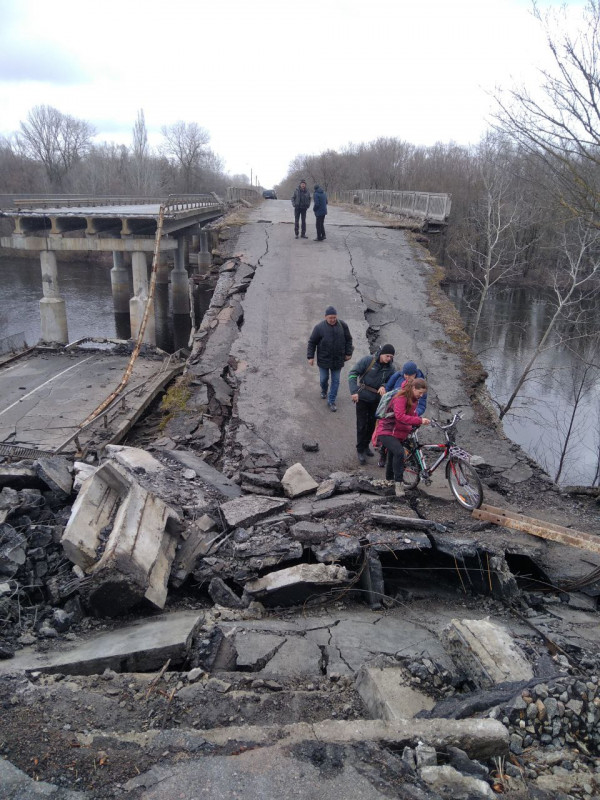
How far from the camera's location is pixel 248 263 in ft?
43.4

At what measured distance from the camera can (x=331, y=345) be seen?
306 inches

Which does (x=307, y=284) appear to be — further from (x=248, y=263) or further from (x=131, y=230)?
(x=131, y=230)

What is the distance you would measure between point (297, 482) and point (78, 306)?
38.6 m

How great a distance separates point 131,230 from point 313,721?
30447 millimetres

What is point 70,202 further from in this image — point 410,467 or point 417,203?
point 410,467

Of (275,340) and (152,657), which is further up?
(275,340)

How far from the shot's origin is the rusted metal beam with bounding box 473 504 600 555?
478 centimetres

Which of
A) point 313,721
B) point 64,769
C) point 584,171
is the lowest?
point 313,721

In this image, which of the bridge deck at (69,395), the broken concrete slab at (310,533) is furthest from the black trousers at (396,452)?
the bridge deck at (69,395)

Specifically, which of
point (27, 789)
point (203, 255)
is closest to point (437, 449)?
point (27, 789)

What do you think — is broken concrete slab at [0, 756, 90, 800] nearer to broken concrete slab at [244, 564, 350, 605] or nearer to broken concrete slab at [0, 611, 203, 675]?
broken concrete slab at [0, 611, 203, 675]

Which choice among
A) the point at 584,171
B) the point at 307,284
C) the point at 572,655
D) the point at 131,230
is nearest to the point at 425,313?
the point at 307,284

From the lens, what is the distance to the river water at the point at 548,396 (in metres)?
21.8

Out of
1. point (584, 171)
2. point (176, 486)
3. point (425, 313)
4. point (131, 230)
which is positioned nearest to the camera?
point (176, 486)
